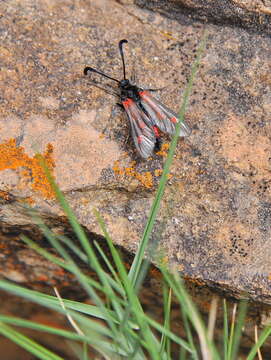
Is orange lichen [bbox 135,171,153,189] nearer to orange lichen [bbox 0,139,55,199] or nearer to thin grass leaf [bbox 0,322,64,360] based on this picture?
orange lichen [bbox 0,139,55,199]

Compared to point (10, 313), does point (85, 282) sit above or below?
above

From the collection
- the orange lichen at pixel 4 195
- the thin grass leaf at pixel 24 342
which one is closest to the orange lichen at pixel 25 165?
the orange lichen at pixel 4 195

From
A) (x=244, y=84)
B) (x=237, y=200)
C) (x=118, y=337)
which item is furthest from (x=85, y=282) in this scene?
(x=244, y=84)

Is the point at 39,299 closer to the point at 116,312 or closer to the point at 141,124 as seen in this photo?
the point at 116,312

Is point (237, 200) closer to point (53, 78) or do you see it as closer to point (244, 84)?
point (244, 84)

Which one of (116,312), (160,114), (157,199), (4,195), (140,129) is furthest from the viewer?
(160,114)

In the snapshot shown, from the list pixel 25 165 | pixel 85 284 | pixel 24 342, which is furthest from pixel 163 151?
pixel 24 342

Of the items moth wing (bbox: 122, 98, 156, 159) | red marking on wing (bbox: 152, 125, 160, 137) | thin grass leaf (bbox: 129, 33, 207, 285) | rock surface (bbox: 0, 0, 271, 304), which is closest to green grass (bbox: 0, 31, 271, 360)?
thin grass leaf (bbox: 129, 33, 207, 285)
